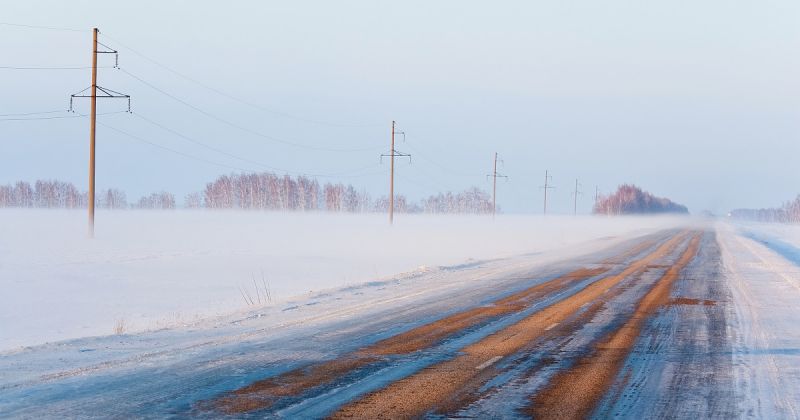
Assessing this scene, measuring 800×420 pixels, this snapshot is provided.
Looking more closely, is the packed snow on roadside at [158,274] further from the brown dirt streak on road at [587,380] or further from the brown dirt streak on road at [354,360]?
the brown dirt streak on road at [587,380]

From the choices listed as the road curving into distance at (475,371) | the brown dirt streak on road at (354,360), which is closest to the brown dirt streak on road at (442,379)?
the road curving into distance at (475,371)

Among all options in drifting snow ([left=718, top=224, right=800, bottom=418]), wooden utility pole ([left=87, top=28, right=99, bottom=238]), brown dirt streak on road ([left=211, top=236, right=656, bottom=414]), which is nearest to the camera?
brown dirt streak on road ([left=211, top=236, right=656, bottom=414])

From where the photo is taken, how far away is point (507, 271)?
25312 millimetres

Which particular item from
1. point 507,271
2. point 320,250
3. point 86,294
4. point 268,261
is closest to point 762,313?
point 507,271

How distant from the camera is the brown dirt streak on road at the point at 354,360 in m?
7.36

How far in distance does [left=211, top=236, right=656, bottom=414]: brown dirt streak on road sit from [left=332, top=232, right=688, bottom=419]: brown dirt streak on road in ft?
2.38

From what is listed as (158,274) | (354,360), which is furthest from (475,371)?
(158,274)

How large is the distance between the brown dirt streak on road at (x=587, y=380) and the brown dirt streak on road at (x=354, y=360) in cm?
227

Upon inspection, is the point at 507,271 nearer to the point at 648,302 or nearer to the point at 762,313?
the point at 648,302

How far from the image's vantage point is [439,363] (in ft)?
31.0

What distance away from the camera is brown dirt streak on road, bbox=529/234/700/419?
7242mm

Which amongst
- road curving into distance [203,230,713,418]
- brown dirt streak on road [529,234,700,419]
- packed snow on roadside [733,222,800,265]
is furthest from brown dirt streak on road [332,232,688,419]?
packed snow on roadside [733,222,800,265]

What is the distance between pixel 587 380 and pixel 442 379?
1634mm

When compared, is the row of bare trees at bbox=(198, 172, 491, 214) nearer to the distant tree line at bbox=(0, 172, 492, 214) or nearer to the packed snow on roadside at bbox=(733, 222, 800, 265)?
the distant tree line at bbox=(0, 172, 492, 214)
